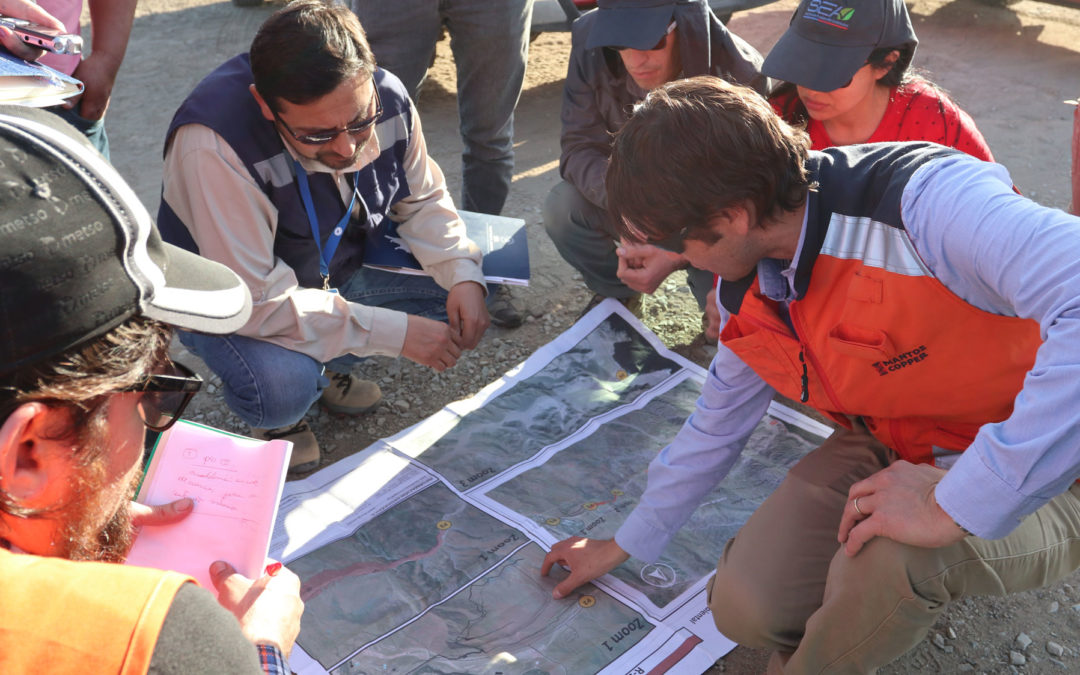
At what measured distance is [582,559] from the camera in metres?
1.99

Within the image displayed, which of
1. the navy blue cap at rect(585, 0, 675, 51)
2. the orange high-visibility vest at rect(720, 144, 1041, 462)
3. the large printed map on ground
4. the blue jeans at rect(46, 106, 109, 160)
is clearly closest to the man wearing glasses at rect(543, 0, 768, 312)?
the navy blue cap at rect(585, 0, 675, 51)

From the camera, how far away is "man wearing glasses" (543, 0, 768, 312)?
2.48m

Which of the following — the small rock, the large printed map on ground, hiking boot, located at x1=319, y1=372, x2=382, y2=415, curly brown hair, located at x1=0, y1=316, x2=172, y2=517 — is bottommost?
hiking boot, located at x1=319, y1=372, x2=382, y2=415

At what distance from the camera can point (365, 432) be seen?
2.70 metres

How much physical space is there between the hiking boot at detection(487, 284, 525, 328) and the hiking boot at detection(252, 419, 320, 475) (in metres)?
0.81

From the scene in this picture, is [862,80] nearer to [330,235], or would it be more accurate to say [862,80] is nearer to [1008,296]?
[1008,296]

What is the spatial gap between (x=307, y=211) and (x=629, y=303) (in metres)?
1.21

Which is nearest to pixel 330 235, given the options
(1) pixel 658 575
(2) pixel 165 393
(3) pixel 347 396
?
(3) pixel 347 396

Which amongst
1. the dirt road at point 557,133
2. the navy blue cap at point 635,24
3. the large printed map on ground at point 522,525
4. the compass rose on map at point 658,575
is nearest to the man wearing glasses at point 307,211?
the large printed map on ground at point 522,525

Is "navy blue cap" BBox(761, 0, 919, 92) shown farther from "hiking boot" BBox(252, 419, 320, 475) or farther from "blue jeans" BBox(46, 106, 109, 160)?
"blue jeans" BBox(46, 106, 109, 160)

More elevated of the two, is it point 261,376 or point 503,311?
point 261,376

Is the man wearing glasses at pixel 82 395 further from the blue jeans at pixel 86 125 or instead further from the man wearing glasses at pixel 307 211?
the blue jeans at pixel 86 125

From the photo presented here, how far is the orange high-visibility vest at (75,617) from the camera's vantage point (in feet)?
2.61

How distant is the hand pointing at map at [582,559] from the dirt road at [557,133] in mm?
312
